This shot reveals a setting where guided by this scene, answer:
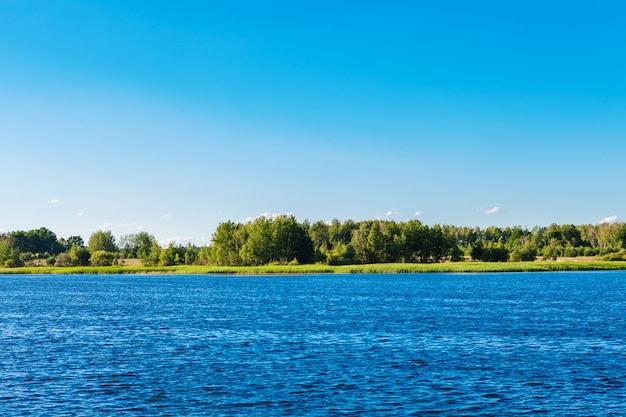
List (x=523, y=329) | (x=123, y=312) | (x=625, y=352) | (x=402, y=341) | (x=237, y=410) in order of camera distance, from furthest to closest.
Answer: (x=123, y=312) < (x=523, y=329) < (x=402, y=341) < (x=625, y=352) < (x=237, y=410)

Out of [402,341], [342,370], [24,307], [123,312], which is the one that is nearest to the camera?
[342,370]

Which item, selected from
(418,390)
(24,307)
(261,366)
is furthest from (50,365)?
(24,307)

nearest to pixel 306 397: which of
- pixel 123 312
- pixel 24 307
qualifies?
pixel 123 312

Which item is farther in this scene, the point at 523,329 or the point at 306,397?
the point at 523,329

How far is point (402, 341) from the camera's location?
165 feet

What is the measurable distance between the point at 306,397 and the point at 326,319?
→ 34830 millimetres

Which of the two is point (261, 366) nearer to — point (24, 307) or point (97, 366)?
point (97, 366)

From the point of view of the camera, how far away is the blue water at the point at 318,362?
30875mm

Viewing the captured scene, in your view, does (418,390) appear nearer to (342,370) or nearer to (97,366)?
Result: (342,370)

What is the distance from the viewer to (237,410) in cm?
2989

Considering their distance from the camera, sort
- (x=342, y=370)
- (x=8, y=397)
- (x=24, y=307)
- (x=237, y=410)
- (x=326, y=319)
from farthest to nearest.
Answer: (x=24, y=307), (x=326, y=319), (x=342, y=370), (x=8, y=397), (x=237, y=410)

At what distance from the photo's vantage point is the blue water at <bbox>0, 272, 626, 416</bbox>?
30875 millimetres

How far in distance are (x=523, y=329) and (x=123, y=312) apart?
159 feet

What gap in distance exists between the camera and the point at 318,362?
41.6 meters
